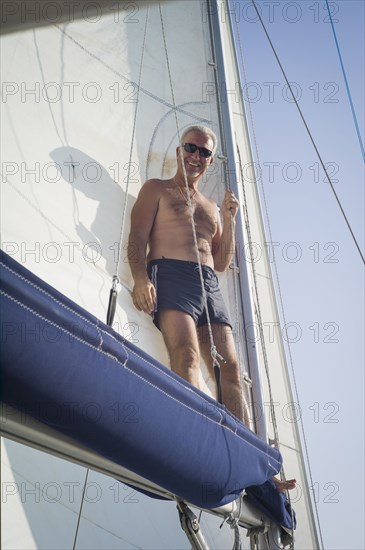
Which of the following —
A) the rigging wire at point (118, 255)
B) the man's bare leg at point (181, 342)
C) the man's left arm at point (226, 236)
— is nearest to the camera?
the rigging wire at point (118, 255)

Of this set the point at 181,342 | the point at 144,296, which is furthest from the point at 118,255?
the point at 181,342

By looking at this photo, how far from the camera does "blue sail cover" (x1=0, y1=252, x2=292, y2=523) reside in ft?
4.45

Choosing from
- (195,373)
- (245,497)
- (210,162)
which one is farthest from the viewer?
(210,162)

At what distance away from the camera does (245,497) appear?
7.58ft

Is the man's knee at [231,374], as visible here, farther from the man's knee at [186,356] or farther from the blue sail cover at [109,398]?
the blue sail cover at [109,398]

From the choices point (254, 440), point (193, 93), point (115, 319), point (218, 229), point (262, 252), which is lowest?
point (254, 440)

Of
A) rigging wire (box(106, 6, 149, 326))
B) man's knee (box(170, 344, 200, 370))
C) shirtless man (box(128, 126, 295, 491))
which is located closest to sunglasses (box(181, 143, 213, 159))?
shirtless man (box(128, 126, 295, 491))

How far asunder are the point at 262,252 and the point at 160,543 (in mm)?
1902

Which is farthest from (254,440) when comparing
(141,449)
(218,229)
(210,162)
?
(210,162)

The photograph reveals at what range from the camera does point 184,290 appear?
2877 millimetres

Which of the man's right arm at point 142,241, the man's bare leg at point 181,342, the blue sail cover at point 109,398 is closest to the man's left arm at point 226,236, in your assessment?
the man's right arm at point 142,241

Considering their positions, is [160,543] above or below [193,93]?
below

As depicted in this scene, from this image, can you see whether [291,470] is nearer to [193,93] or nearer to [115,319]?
[115,319]

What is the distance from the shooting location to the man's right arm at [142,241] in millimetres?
2777
